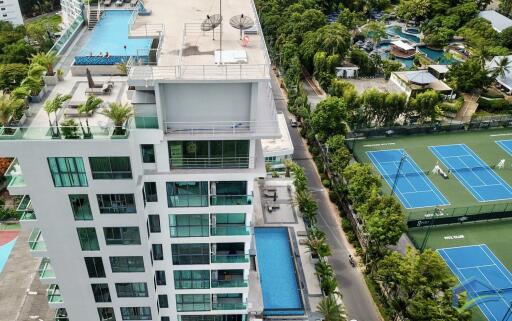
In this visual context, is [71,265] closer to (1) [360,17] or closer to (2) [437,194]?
(2) [437,194]

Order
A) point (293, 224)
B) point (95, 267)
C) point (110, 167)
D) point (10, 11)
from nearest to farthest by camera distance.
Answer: point (110, 167), point (95, 267), point (293, 224), point (10, 11)

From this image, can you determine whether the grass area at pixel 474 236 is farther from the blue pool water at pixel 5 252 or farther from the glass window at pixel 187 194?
the blue pool water at pixel 5 252

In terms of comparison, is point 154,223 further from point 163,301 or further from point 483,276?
point 483,276

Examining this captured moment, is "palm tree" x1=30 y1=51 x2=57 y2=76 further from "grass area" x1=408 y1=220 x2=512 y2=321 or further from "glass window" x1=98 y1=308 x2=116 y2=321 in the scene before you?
"grass area" x1=408 y1=220 x2=512 y2=321

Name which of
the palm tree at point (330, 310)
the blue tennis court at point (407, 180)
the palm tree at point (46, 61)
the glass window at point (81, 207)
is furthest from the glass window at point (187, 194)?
the blue tennis court at point (407, 180)

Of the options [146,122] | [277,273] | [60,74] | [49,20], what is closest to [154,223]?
[146,122]
